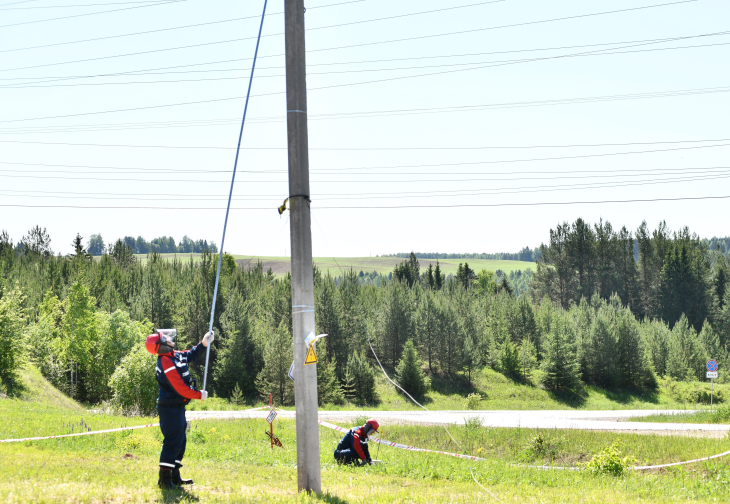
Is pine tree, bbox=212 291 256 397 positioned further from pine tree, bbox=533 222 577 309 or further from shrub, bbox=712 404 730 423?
pine tree, bbox=533 222 577 309

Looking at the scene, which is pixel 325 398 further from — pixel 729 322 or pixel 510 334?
pixel 729 322

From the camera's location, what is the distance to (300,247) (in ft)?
24.1

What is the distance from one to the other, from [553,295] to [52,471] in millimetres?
114011

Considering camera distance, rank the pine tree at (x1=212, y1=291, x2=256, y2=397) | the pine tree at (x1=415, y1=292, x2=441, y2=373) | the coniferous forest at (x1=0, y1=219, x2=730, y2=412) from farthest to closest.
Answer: the pine tree at (x1=415, y1=292, x2=441, y2=373), the pine tree at (x1=212, y1=291, x2=256, y2=397), the coniferous forest at (x1=0, y1=219, x2=730, y2=412)

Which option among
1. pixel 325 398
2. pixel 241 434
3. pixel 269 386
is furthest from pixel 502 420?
pixel 269 386

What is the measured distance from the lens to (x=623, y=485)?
10.4 meters

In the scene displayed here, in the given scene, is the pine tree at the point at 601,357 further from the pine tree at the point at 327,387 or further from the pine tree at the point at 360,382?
the pine tree at the point at 327,387

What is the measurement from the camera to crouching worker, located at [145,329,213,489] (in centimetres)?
743

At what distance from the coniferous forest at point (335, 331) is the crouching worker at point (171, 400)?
95.2ft

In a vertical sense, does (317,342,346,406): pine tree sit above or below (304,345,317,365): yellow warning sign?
below

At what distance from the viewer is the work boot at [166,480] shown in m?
7.43

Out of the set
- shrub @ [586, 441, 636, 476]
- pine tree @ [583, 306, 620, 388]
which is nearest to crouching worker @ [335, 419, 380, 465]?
shrub @ [586, 441, 636, 476]

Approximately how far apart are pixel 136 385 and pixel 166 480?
29.2 m

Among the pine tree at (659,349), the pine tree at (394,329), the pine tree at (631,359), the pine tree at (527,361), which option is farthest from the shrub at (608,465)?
the pine tree at (659,349)
